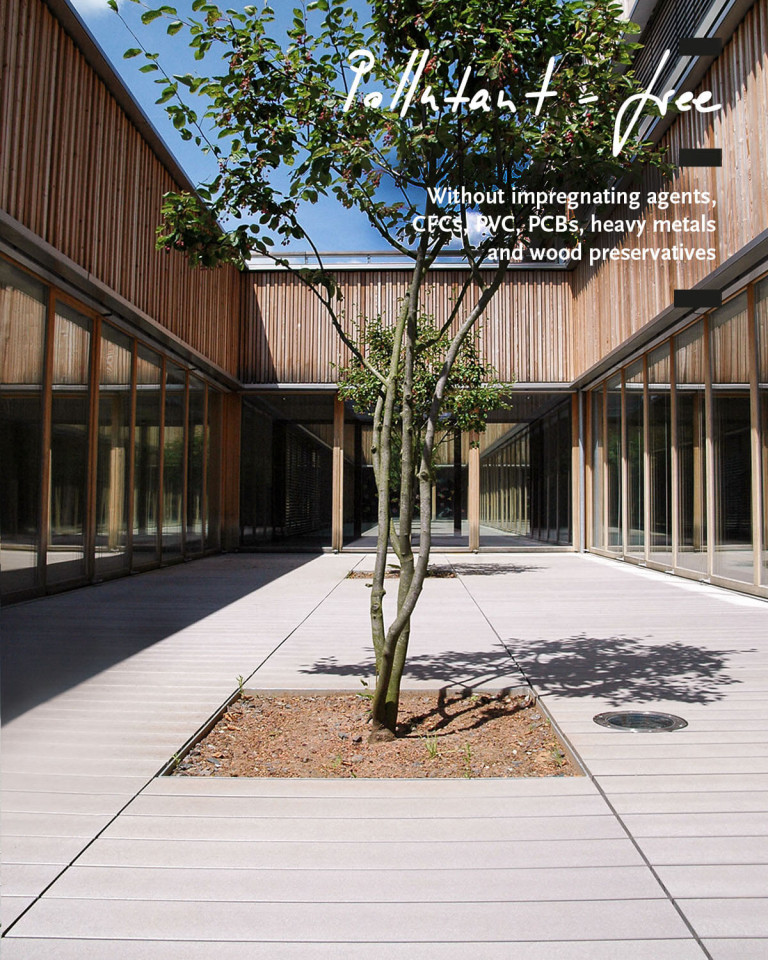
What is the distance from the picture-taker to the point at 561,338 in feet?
53.4

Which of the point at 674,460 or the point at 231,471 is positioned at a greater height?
the point at 231,471

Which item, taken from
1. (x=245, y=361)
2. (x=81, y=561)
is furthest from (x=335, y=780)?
(x=245, y=361)

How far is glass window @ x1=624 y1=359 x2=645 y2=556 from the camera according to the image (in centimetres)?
1248

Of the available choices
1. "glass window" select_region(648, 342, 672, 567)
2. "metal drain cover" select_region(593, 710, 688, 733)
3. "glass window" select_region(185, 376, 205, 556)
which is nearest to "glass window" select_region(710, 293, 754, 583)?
"glass window" select_region(648, 342, 672, 567)

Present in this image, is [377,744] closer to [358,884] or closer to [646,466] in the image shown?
[358,884]

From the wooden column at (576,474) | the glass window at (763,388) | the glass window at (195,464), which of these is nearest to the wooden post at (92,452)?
the glass window at (195,464)

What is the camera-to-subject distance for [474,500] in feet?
54.4

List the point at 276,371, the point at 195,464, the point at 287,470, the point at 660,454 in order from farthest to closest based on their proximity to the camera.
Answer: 1. the point at 287,470
2. the point at 276,371
3. the point at 195,464
4. the point at 660,454

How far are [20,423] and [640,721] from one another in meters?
6.09

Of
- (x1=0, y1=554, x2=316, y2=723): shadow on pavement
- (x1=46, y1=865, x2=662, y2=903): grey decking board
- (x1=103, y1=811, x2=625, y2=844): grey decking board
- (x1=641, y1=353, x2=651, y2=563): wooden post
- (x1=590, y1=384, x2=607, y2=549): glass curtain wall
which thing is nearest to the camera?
(x1=46, y1=865, x2=662, y2=903): grey decking board

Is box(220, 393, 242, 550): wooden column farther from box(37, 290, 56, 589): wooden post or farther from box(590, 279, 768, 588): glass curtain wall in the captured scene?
box(37, 290, 56, 589): wooden post

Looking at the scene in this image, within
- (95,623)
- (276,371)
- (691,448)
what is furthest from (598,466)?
(95,623)

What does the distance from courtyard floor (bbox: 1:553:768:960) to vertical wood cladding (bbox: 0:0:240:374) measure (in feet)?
13.9

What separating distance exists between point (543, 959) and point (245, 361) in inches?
601
